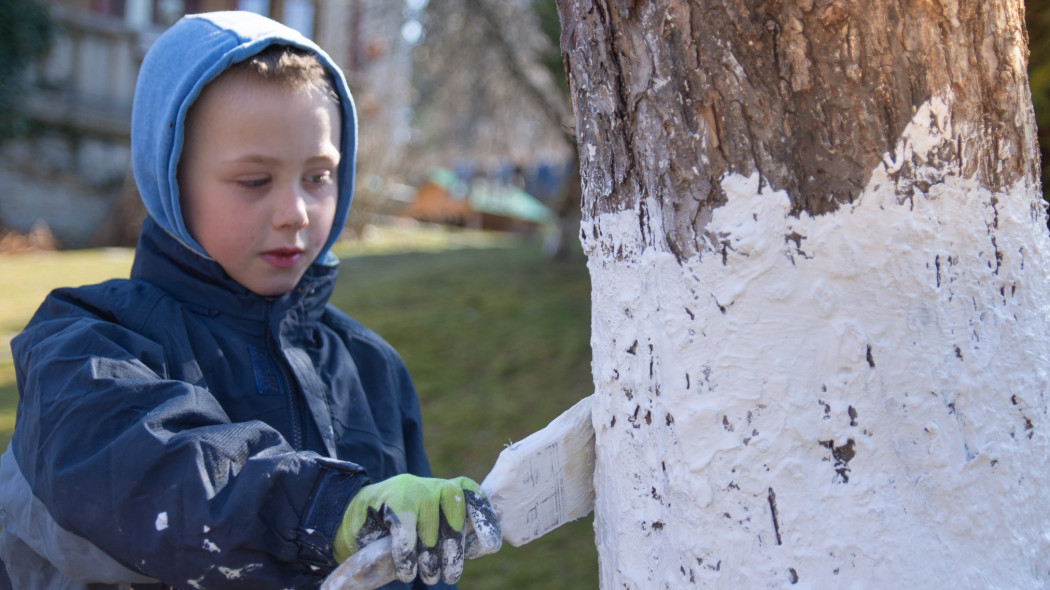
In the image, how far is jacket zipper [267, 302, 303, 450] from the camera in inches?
62.1

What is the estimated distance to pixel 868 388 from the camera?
3.66 ft

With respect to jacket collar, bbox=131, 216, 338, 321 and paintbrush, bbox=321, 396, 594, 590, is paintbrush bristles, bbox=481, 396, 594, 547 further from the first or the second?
jacket collar, bbox=131, 216, 338, 321

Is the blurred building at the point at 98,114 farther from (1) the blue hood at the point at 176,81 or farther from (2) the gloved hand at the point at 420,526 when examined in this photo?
(2) the gloved hand at the point at 420,526

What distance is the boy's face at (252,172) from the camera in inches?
62.4

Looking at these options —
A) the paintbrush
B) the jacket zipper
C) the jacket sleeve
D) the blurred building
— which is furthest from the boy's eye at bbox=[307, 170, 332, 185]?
the blurred building

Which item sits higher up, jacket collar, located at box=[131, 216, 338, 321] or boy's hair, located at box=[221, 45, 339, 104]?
boy's hair, located at box=[221, 45, 339, 104]

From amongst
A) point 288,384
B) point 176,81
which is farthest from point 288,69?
point 288,384

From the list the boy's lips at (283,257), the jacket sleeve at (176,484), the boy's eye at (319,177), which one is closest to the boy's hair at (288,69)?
the boy's eye at (319,177)

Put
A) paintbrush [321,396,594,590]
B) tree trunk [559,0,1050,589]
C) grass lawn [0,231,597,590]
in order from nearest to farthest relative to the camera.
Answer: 1. tree trunk [559,0,1050,589]
2. paintbrush [321,396,594,590]
3. grass lawn [0,231,597,590]

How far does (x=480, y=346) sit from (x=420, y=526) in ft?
12.8

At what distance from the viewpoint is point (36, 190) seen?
996cm

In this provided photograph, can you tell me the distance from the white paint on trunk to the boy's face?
773 millimetres

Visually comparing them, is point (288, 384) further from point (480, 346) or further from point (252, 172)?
point (480, 346)

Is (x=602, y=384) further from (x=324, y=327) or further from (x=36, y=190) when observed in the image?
(x=36, y=190)
